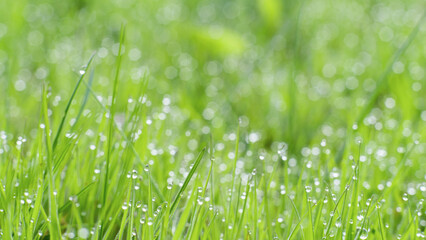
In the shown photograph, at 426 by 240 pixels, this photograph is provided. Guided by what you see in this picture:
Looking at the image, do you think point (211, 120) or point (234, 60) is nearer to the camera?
point (211, 120)

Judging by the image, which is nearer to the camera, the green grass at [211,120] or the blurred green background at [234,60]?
the green grass at [211,120]

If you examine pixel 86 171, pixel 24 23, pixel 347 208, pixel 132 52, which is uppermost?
pixel 24 23

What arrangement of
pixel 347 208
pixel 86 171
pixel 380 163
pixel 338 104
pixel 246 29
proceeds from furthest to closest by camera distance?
1. pixel 246 29
2. pixel 338 104
3. pixel 380 163
4. pixel 86 171
5. pixel 347 208

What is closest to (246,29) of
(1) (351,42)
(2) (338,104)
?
(1) (351,42)

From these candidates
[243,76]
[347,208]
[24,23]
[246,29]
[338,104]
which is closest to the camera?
[347,208]

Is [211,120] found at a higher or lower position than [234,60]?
lower

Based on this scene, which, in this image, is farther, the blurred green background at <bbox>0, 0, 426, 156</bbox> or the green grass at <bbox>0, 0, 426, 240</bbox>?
the blurred green background at <bbox>0, 0, 426, 156</bbox>

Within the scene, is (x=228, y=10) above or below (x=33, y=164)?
above

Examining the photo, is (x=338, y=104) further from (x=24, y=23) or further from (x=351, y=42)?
(x=24, y=23)
